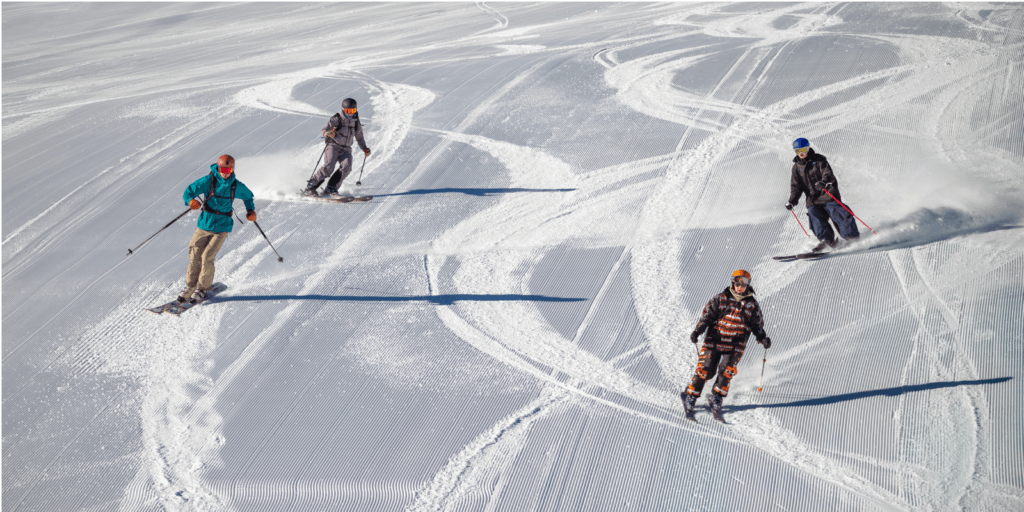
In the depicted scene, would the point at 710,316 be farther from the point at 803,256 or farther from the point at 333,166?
the point at 333,166

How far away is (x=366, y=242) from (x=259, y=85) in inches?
288

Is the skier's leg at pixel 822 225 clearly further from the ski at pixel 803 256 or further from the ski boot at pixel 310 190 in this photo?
the ski boot at pixel 310 190

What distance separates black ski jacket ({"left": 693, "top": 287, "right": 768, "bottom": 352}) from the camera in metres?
4.47

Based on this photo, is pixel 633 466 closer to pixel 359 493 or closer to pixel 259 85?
pixel 359 493

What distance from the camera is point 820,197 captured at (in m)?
Result: 6.57

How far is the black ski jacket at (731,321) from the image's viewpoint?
4.47 metres

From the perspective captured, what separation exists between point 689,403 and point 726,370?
0.44 m

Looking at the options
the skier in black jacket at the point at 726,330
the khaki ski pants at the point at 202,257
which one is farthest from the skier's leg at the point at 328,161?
the skier in black jacket at the point at 726,330

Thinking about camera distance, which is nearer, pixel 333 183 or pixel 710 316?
pixel 710 316

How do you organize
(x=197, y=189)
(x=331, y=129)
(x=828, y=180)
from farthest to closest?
(x=331, y=129), (x=828, y=180), (x=197, y=189)

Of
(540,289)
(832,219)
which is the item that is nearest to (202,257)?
(540,289)

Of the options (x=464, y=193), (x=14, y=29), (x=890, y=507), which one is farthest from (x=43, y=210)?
(x=14, y=29)

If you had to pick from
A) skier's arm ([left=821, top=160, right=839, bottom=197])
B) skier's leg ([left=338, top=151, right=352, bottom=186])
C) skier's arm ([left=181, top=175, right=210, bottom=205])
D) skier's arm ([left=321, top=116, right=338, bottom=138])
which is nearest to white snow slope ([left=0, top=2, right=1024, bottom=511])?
skier's leg ([left=338, top=151, right=352, bottom=186])

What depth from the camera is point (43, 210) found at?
8812 mm
